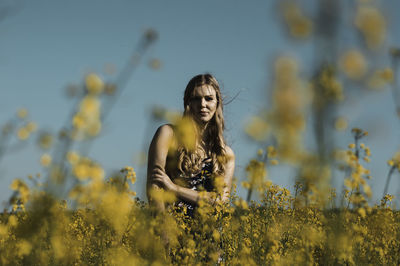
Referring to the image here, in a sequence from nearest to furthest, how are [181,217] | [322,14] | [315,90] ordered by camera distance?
[322,14]
[315,90]
[181,217]

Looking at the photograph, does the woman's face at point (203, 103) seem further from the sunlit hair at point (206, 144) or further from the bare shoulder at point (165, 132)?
the bare shoulder at point (165, 132)

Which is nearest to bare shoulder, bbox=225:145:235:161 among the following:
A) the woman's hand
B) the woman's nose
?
the woman's nose

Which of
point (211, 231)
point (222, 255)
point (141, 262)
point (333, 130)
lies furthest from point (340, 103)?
point (222, 255)

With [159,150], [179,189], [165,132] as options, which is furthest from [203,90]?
[179,189]

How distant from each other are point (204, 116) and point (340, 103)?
6.99ft

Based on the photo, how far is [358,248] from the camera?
9.90 ft

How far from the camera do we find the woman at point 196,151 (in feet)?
9.54

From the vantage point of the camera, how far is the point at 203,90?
3.09m

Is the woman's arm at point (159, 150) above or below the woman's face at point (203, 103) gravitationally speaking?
below

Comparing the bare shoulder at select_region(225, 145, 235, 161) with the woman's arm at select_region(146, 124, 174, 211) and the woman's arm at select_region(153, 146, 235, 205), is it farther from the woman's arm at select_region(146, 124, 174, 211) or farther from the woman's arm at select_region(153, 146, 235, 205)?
the woman's arm at select_region(146, 124, 174, 211)

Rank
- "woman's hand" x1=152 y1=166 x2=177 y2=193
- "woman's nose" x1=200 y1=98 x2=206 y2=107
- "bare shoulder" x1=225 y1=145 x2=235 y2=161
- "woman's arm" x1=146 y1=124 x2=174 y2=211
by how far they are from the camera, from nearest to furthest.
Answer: "woman's hand" x1=152 y1=166 x2=177 y2=193, "woman's arm" x1=146 y1=124 x2=174 y2=211, "woman's nose" x1=200 y1=98 x2=206 y2=107, "bare shoulder" x1=225 y1=145 x2=235 y2=161

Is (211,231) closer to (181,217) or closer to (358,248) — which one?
(181,217)

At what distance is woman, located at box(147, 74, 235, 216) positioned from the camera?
291cm

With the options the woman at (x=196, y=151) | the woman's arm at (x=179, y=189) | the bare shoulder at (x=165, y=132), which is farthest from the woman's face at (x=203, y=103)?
the woman's arm at (x=179, y=189)
